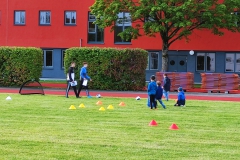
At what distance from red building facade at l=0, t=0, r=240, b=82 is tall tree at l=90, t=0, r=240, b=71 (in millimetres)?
4319

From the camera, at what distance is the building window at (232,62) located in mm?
44750

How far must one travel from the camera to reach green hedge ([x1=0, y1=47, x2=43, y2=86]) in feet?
115

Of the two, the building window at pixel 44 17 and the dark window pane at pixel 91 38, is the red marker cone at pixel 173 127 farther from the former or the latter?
the building window at pixel 44 17

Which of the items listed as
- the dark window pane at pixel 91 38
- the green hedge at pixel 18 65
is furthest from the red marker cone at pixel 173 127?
the dark window pane at pixel 91 38

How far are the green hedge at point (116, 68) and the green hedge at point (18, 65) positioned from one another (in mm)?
3186

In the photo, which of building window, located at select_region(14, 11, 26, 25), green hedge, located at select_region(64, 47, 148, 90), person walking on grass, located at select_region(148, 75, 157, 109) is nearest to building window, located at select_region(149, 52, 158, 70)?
green hedge, located at select_region(64, 47, 148, 90)

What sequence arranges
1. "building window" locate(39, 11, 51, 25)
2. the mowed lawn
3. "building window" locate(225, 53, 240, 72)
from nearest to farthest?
the mowed lawn → "building window" locate(225, 53, 240, 72) → "building window" locate(39, 11, 51, 25)

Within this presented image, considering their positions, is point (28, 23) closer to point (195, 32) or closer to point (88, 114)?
point (195, 32)

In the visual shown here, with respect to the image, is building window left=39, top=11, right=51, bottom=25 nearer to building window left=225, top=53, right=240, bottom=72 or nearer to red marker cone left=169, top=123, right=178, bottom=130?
building window left=225, top=53, right=240, bottom=72

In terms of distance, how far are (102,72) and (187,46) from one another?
13380 millimetres

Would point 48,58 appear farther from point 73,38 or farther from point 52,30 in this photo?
point 73,38

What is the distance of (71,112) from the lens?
58.5 ft

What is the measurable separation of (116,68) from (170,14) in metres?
7.31

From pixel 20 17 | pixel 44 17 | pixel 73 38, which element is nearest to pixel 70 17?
pixel 73 38
